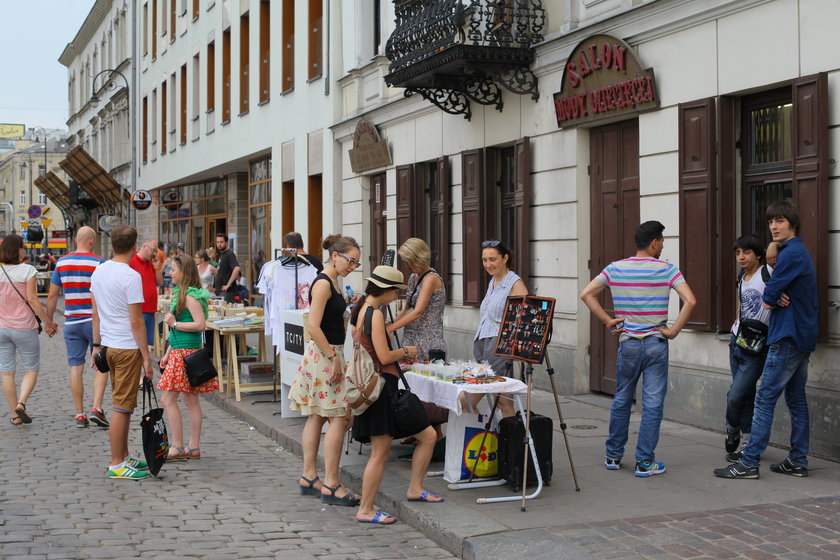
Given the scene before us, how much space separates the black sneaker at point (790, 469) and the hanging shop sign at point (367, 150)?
422 inches

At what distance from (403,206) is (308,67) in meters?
5.55

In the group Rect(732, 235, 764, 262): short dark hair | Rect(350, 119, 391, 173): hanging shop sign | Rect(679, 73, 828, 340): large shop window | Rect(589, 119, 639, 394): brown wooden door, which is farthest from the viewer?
Rect(350, 119, 391, 173): hanging shop sign

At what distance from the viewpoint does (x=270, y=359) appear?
14.0 metres

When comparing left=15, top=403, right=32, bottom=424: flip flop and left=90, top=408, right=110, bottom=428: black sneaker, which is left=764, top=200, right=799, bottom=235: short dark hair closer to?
left=90, top=408, right=110, bottom=428: black sneaker

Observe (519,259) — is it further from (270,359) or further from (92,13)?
(92,13)

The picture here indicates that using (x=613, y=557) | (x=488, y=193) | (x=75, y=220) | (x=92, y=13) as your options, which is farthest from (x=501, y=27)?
(x=75, y=220)

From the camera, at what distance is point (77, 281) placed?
10.6 metres

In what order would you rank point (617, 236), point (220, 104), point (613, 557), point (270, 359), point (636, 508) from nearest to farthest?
point (613, 557) → point (636, 508) → point (617, 236) → point (270, 359) → point (220, 104)

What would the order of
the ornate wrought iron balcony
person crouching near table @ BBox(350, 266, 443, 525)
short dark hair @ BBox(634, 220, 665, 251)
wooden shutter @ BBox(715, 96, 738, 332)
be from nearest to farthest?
1. person crouching near table @ BBox(350, 266, 443, 525)
2. short dark hair @ BBox(634, 220, 665, 251)
3. wooden shutter @ BBox(715, 96, 738, 332)
4. the ornate wrought iron balcony

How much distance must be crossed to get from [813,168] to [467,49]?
5.14 meters

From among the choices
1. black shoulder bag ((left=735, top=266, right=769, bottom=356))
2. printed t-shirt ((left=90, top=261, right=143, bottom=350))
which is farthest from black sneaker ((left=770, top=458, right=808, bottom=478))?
printed t-shirt ((left=90, top=261, right=143, bottom=350))

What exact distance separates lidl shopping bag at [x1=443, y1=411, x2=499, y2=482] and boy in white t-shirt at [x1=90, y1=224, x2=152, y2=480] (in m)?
2.43

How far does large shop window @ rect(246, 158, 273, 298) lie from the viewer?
25.3m

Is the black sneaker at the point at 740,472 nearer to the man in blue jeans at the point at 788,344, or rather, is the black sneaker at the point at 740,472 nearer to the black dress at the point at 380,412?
the man in blue jeans at the point at 788,344
